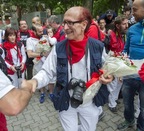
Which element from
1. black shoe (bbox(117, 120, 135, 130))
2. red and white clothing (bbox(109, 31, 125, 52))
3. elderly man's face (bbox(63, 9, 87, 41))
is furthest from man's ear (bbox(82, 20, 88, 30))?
black shoe (bbox(117, 120, 135, 130))

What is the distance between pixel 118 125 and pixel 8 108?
3057 mm

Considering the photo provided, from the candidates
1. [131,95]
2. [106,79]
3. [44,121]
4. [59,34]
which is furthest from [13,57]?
[106,79]

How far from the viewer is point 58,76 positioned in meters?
2.67

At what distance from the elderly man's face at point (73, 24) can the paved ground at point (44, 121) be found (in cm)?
223

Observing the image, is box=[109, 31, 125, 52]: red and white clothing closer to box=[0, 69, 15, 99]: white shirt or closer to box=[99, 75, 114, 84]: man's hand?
box=[99, 75, 114, 84]: man's hand

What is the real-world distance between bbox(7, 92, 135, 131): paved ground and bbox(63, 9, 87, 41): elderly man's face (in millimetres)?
2233

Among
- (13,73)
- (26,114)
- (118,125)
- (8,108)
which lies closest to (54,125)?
(26,114)

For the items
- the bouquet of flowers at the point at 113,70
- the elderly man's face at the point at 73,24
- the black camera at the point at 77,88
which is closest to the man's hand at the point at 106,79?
the bouquet of flowers at the point at 113,70

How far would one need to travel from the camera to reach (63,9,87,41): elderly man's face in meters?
2.50

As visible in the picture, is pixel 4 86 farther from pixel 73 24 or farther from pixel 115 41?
pixel 115 41

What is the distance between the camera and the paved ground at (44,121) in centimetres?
421

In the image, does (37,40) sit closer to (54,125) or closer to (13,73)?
(13,73)

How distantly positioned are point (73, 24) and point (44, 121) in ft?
8.69

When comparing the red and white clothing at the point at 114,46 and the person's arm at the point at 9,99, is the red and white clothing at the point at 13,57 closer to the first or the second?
the red and white clothing at the point at 114,46
